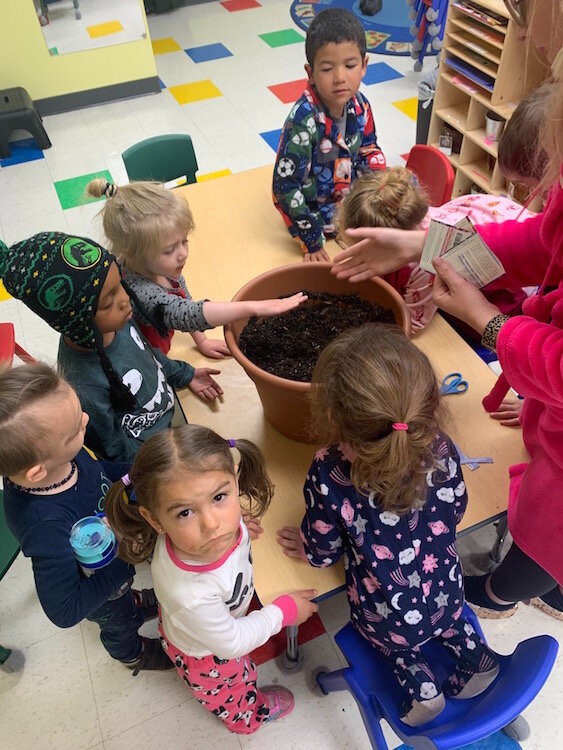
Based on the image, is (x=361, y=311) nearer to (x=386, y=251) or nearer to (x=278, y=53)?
(x=386, y=251)

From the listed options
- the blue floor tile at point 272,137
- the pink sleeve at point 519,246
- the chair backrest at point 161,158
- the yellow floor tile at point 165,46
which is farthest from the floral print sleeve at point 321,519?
the yellow floor tile at point 165,46

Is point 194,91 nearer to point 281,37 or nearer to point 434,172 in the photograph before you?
point 281,37

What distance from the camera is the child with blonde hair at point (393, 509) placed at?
94cm

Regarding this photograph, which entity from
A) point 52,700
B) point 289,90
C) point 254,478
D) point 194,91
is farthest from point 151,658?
point 194,91

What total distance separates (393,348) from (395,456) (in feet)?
0.60

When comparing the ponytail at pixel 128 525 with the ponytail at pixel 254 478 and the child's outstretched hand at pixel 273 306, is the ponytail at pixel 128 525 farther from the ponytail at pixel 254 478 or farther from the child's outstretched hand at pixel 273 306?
the child's outstretched hand at pixel 273 306

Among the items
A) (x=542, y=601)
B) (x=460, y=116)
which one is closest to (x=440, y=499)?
(x=542, y=601)

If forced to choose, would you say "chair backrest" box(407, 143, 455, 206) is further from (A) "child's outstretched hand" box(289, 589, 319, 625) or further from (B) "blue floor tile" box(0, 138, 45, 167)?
(B) "blue floor tile" box(0, 138, 45, 167)

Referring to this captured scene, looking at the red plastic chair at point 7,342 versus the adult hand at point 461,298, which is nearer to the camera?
the adult hand at point 461,298

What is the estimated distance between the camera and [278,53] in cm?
463

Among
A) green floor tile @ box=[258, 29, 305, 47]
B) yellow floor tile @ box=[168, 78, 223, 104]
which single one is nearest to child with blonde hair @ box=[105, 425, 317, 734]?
yellow floor tile @ box=[168, 78, 223, 104]

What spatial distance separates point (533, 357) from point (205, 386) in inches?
30.2

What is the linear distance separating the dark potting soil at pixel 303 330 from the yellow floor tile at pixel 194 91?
3.47m

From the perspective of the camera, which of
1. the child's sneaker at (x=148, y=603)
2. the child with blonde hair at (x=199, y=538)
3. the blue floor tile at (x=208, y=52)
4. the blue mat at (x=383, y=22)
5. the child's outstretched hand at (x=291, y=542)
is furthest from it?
the blue floor tile at (x=208, y=52)
